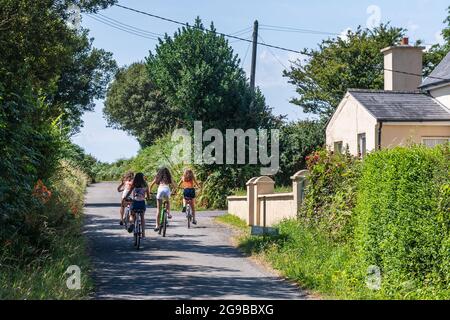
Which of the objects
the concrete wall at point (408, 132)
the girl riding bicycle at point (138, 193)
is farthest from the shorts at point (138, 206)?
the concrete wall at point (408, 132)

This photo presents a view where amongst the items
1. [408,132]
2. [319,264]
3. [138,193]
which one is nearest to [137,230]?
[138,193]

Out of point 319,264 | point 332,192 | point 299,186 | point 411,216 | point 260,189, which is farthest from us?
point 260,189

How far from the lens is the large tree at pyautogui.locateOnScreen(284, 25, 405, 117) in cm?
4134


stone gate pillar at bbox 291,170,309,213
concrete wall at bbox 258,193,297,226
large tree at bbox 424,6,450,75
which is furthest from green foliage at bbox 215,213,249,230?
large tree at bbox 424,6,450,75

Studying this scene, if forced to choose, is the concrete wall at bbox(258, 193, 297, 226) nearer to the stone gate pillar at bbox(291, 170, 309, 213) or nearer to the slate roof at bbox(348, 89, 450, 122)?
the stone gate pillar at bbox(291, 170, 309, 213)

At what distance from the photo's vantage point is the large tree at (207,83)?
95.8ft

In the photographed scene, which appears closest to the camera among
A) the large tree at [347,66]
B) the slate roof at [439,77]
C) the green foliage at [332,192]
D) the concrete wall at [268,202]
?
the green foliage at [332,192]

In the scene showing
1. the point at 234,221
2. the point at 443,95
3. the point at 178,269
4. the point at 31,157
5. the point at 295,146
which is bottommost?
the point at 178,269

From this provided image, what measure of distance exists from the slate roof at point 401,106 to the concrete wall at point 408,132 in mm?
255

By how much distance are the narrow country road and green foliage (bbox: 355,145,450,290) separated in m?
1.45

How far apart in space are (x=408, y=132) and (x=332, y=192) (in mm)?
11936

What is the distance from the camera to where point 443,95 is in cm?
2772

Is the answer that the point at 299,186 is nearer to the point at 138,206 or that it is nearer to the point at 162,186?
the point at 162,186

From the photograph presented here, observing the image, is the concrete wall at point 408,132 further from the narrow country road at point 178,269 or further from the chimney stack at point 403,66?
the narrow country road at point 178,269
